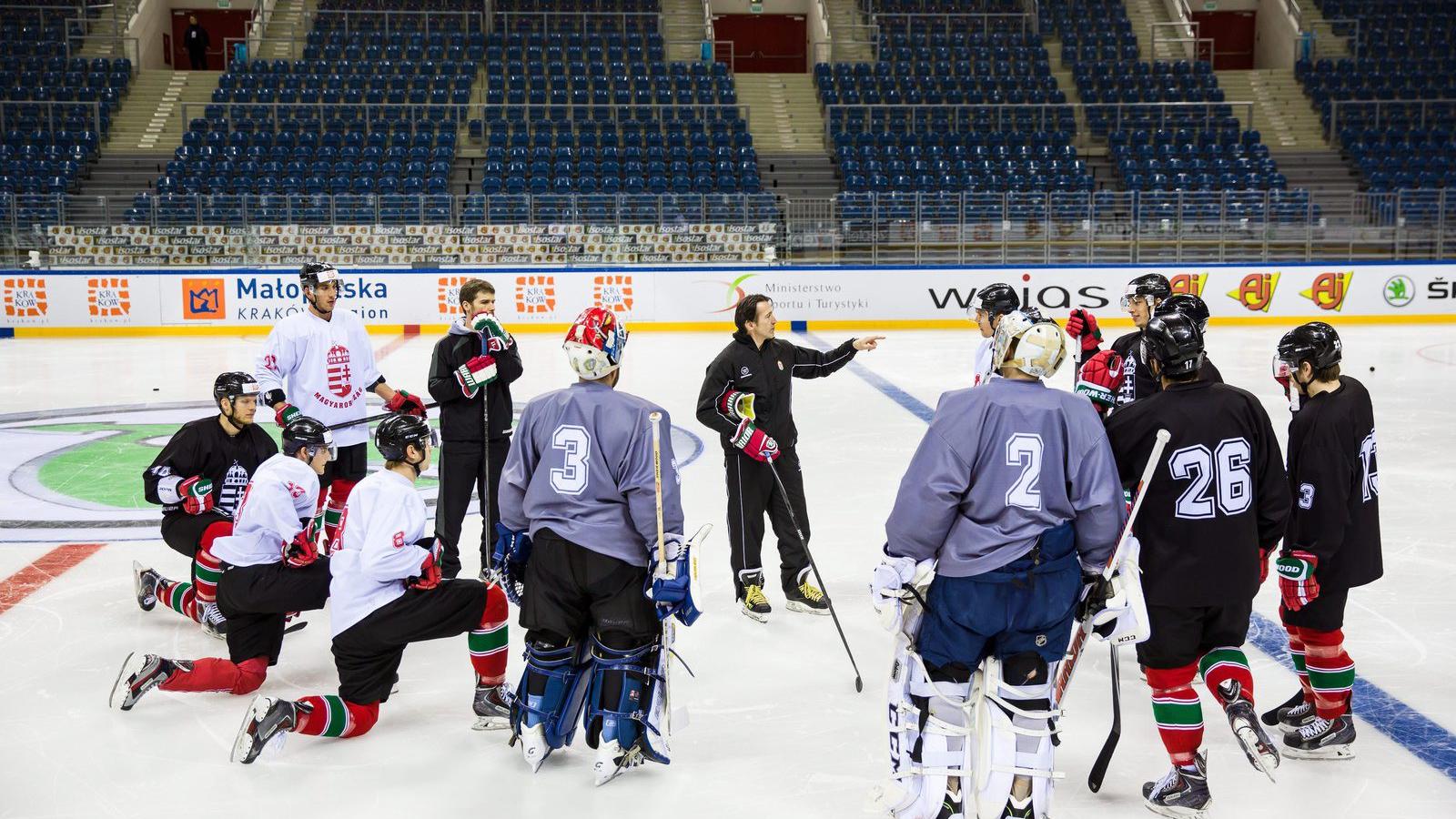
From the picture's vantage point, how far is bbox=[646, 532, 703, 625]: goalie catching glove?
12.5 ft

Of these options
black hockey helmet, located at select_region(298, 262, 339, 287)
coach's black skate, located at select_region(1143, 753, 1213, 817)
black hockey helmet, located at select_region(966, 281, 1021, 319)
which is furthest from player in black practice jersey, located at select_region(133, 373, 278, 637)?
coach's black skate, located at select_region(1143, 753, 1213, 817)

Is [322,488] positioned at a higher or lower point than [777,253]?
lower

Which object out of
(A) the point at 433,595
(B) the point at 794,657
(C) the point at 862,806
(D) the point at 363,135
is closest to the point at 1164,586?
(C) the point at 862,806

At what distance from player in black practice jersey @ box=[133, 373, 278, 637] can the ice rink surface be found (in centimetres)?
22

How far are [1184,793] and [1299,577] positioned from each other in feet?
2.71

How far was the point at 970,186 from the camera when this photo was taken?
22.0 m

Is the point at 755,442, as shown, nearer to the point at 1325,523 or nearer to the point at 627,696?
the point at 627,696

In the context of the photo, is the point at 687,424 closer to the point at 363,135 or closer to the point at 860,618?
the point at 860,618

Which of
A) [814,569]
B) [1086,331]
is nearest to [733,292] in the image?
[1086,331]

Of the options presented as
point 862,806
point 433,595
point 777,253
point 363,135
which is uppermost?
point 363,135

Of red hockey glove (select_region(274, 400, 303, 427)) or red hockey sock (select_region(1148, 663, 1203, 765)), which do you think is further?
red hockey glove (select_region(274, 400, 303, 427))

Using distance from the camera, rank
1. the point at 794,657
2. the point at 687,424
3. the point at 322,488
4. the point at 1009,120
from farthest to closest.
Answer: the point at 1009,120
the point at 687,424
the point at 322,488
the point at 794,657

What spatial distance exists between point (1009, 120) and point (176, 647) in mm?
21304

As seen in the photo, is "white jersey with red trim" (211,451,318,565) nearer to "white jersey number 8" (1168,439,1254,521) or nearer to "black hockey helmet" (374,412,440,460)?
"black hockey helmet" (374,412,440,460)
